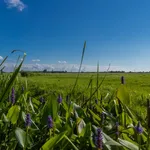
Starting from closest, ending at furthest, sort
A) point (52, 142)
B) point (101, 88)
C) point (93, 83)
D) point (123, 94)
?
point (52, 142), point (123, 94), point (101, 88), point (93, 83)

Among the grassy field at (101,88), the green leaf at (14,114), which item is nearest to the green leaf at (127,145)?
the grassy field at (101,88)

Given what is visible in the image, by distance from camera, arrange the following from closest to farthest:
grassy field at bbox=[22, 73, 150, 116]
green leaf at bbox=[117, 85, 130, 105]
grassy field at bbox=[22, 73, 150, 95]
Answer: green leaf at bbox=[117, 85, 130, 105] < grassy field at bbox=[22, 73, 150, 116] < grassy field at bbox=[22, 73, 150, 95]

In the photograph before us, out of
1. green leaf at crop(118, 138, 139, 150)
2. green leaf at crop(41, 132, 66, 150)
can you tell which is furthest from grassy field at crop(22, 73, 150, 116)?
green leaf at crop(41, 132, 66, 150)

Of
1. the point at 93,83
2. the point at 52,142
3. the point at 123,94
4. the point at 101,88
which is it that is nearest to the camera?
the point at 52,142

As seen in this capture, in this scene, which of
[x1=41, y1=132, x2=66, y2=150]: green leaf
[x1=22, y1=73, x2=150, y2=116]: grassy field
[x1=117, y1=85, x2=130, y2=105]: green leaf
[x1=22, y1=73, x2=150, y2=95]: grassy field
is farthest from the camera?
[x1=22, y1=73, x2=150, y2=95]: grassy field

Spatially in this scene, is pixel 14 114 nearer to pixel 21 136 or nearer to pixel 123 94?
pixel 21 136

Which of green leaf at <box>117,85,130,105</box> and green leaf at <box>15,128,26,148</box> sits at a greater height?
green leaf at <box>117,85,130,105</box>

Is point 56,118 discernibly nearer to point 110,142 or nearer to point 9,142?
point 9,142

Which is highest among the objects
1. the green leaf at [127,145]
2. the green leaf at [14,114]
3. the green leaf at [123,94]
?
the green leaf at [123,94]

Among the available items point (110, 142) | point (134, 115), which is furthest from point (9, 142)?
point (134, 115)

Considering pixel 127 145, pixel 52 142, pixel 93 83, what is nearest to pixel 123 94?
pixel 127 145

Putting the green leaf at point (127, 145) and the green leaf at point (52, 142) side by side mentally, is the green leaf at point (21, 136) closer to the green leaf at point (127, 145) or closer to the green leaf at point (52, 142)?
the green leaf at point (52, 142)

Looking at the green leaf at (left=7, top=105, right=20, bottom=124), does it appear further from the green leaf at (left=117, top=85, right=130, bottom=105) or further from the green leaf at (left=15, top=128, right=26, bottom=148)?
the green leaf at (left=117, top=85, right=130, bottom=105)

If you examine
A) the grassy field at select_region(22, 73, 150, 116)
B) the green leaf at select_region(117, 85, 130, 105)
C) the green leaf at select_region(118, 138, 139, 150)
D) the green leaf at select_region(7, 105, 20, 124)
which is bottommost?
the grassy field at select_region(22, 73, 150, 116)
